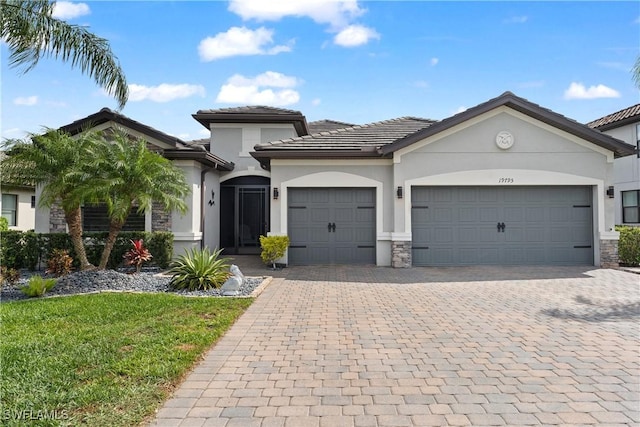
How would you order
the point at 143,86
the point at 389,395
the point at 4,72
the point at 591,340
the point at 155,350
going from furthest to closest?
the point at 143,86 < the point at 4,72 < the point at 591,340 < the point at 155,350 < the point at 389,395

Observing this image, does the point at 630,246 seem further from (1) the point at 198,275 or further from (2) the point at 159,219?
(2) the point at 159,219

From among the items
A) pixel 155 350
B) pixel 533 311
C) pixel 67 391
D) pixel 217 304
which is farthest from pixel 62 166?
pixel 533 311

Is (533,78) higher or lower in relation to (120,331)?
higher

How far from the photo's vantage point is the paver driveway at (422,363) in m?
3.40

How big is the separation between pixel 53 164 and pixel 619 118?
21.5m

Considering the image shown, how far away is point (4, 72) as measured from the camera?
812cm

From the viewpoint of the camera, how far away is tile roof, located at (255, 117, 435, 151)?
12438 millimetres

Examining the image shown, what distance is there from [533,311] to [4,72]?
11318mm

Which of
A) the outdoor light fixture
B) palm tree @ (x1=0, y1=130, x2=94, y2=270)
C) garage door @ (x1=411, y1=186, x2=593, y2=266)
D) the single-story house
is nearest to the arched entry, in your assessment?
the single-story house

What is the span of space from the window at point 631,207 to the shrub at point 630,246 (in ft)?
19.0

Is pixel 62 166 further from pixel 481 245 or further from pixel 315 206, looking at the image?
pixel 481 245

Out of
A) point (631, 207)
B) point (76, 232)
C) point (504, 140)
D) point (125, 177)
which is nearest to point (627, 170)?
point (631, 207)

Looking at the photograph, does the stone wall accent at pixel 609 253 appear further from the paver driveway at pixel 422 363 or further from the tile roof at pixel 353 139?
the tile roof at pixel 353 139

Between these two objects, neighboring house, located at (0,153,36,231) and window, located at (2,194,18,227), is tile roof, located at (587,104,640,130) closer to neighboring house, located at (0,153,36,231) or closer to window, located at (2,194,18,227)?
neighboring house, located at (0,153,36,231)
